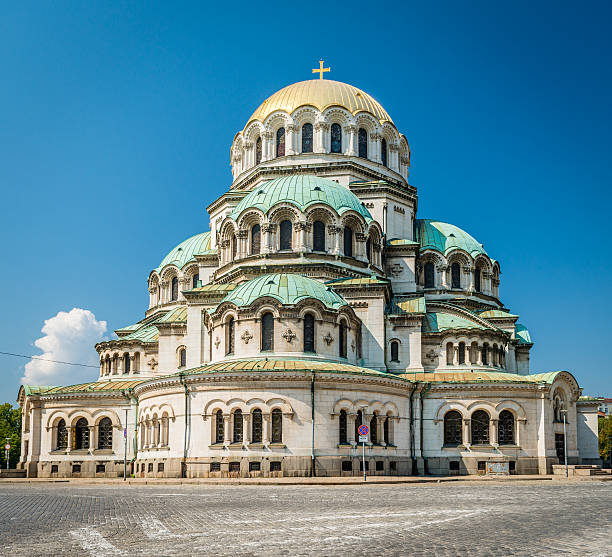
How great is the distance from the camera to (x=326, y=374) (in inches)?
1479

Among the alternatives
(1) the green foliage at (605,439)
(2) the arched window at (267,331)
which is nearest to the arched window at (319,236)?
(2) the arched window at (267,331)

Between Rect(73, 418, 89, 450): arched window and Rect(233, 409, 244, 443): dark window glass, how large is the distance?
13.9 metres

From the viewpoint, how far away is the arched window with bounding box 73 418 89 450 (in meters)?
47.4

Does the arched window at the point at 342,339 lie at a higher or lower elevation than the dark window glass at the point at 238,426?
higher

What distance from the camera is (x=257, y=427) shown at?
37594 mm

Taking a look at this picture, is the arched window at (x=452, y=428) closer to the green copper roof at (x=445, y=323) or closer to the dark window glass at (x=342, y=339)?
the green copper roof at (x=445, y=323)

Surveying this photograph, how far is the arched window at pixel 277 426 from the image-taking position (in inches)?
1472

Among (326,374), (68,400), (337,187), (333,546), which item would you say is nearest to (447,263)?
(337,187)

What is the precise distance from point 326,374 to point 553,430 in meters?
13.9

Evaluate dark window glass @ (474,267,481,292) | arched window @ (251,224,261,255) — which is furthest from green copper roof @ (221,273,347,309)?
dark window glass @ (474,267,481,292)

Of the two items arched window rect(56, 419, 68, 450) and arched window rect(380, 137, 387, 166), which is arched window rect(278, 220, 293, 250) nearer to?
arched window rect(380, 137, 387, 166)

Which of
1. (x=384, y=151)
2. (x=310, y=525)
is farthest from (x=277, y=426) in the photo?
(x=384, y=151)

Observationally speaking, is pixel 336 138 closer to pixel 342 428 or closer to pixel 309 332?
pixel 309 332

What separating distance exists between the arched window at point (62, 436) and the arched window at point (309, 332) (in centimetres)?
1710
